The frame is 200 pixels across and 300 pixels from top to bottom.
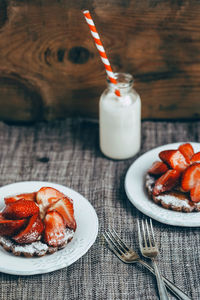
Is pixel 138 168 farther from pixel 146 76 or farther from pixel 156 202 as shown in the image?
pixel 146 76

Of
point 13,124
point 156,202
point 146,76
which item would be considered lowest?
point 13,124

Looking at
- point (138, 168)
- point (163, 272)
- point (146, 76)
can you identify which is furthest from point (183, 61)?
point (163, 272)

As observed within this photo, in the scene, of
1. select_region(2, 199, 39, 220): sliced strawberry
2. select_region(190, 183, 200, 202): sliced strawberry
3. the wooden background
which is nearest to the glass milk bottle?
the wooden background

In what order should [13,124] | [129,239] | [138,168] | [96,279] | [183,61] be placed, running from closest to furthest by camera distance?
[96,279], [129,239], [138,168], [183,61], [13,124]

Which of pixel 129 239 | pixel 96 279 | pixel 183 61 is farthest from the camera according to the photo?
pixel 183 61

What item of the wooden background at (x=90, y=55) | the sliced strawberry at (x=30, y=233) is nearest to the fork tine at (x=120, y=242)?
the sliced strawberry at (x=30, y=233)

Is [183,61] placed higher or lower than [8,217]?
higher
